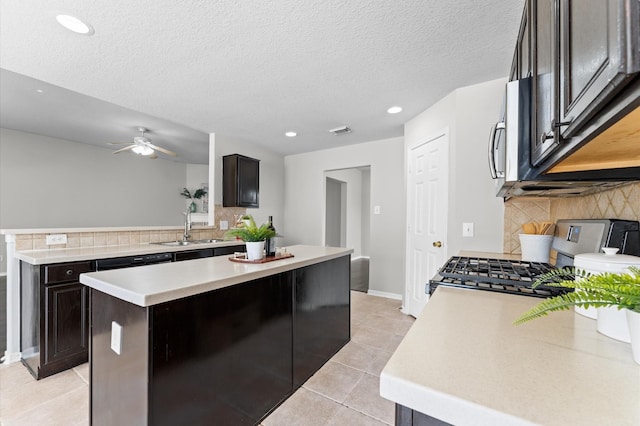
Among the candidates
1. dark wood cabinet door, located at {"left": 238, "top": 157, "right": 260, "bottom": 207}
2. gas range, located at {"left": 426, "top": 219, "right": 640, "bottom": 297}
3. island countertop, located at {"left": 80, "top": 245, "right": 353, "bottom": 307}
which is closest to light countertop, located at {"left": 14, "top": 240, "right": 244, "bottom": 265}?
island countertop, located at {"left": 80, "top": 245, "right": 353, "bottom": 307}

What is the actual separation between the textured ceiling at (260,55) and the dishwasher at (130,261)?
1.59 metres

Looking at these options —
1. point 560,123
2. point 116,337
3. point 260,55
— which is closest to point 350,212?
point 260,55

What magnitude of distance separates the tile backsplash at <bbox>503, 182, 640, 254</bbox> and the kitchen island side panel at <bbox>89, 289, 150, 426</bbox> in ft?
6.55

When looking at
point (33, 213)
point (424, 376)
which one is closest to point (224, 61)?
point (424, 376)

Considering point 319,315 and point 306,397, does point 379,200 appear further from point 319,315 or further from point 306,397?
point 306,397

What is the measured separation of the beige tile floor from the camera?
167 centimetres

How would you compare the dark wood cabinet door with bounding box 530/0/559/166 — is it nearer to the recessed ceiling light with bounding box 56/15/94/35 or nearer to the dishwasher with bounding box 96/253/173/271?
the recessed ceiling light with bounding box 56/15/94/35

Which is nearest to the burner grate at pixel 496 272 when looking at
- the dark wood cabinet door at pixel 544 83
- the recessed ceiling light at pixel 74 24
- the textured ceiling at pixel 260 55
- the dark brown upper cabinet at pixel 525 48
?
the dark wood cabinet door at pixel 544 83

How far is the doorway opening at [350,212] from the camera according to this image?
6.72 meters

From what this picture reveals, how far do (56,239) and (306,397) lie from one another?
266 cm

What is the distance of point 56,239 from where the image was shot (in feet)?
8.41

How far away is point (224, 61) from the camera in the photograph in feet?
6.95

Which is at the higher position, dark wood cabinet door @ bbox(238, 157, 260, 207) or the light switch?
dark wood cabinet door @ bbox(238, 157, 260, 207)

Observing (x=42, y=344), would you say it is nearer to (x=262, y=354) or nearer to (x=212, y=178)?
(x=262, y=354)
